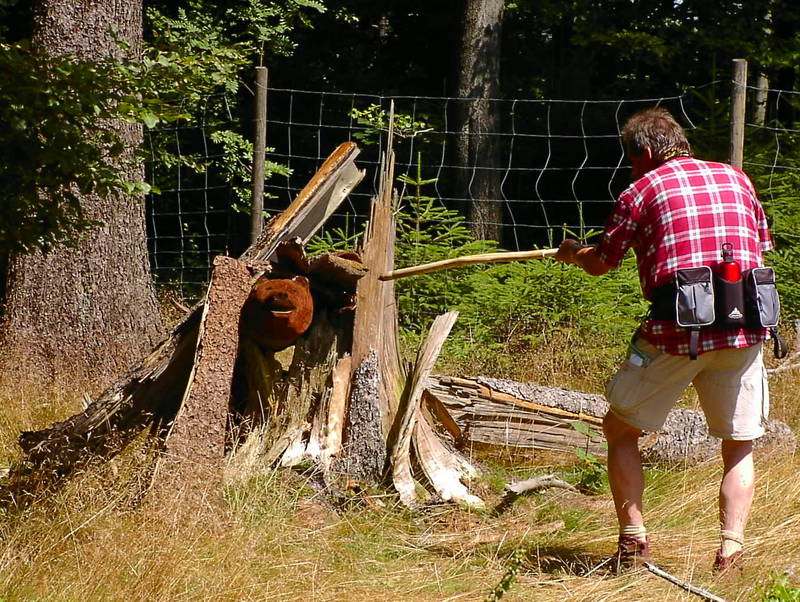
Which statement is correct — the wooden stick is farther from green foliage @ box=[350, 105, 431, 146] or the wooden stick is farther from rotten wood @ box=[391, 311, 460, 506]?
green foliage @ box=[350, 105, 431, 146]

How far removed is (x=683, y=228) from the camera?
12.1 feet

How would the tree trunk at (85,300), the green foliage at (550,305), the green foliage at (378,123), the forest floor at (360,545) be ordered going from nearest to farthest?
the forest floor at (360,545), the tree trunk at (85,300), the green foliage at (550,305), the green foliage at (378,123)

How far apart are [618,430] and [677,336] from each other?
0.49 metres

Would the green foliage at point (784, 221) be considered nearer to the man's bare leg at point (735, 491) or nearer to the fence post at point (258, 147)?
the fence post at point (258, 147)

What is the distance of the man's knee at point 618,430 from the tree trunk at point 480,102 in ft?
25.1

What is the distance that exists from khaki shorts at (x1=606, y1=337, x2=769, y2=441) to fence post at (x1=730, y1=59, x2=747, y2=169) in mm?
3182

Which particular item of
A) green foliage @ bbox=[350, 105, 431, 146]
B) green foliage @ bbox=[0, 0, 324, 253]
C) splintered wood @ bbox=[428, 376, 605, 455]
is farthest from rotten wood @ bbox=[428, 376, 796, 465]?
green foliage @ bbox=[350, 105, 431, 146]

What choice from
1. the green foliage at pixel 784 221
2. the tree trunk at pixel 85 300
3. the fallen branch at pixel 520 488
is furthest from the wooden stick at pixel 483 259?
the green foliage at pixel 784 221

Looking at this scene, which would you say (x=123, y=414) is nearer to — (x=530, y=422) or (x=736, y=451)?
(x=530, y=422)

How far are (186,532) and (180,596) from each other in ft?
1.48

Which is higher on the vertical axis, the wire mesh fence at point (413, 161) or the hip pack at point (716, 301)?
the wire mesh fence at point (413, 161)

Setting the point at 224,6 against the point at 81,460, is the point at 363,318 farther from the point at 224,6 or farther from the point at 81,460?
the point at 224,6

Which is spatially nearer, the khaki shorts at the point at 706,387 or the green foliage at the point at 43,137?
the green foliage at the point at 43,137

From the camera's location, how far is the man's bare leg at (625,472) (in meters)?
3.92
